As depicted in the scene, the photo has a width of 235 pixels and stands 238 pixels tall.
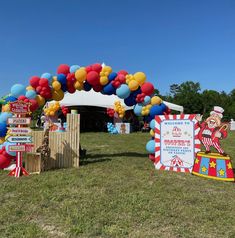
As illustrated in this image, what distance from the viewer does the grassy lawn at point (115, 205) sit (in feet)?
10.9

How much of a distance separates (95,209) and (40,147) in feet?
10.7

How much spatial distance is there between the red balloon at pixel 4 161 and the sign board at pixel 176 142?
3.62 m

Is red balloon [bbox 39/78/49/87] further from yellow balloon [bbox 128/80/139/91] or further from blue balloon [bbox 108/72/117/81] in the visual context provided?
yellow balloon [bbox 128/80/139/91]

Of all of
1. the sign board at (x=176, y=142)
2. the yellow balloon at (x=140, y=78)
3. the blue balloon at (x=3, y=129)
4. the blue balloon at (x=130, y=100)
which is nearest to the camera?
the sign board at (x=176, y=142)

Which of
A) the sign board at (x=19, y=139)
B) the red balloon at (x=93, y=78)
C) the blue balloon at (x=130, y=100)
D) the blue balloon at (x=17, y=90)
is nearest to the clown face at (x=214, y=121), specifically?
the blue balloon at (x=130, y=100)

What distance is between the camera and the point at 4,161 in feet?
22.2

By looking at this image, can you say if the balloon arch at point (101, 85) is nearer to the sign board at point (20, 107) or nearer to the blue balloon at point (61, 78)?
the blue balloon at point (61, 78)

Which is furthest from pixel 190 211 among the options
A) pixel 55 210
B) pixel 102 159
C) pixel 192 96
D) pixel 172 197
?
pixel 192 96

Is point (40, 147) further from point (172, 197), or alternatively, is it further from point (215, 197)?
point (215, 197)

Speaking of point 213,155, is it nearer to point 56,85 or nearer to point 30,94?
point 56,85

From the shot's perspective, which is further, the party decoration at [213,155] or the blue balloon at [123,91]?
the blue balloon at [123,91]

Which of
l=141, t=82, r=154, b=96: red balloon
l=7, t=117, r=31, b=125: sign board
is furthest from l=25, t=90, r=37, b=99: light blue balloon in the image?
l=141, t=82, r=154, b=96: red balloon

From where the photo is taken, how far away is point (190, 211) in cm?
392

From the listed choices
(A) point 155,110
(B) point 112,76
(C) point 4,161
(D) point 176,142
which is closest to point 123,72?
(B) point 112,76
